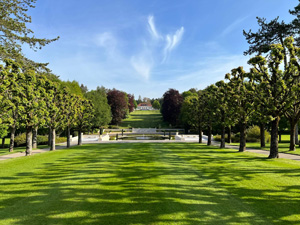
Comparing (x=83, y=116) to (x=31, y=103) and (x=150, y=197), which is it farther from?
(x=150, y=197)

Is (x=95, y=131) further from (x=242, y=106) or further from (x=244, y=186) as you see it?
(x=244, y=186)

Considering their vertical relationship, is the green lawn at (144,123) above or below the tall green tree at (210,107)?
below

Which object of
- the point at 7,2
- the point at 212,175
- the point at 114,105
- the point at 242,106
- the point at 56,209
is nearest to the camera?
the point at 56,209

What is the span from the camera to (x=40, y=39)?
1655 cm

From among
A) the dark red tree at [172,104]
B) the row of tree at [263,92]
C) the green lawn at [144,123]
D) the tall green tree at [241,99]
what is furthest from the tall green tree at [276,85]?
the green lawn at [144,123]

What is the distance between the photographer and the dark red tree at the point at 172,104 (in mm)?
70812

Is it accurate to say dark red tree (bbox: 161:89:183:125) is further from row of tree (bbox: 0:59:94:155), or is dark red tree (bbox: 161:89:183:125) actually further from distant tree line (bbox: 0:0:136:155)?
distant tree line (bbox: 0:0:136:155)

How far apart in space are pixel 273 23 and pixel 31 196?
1154 inches

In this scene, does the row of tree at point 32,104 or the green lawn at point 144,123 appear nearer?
the row of tree at point 32,104

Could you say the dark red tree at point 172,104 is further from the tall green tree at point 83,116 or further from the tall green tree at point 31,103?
the tall green tree at point 31,103

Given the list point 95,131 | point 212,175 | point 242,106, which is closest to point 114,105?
point 95,131

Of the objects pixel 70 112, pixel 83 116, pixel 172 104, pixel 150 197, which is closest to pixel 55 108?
pixel 70 112

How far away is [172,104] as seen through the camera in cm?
7112

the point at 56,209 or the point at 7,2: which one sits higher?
the point at 7,2
